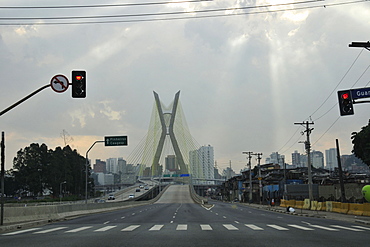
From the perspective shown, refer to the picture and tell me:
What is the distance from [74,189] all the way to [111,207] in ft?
253

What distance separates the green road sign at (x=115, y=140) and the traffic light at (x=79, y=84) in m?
30.2

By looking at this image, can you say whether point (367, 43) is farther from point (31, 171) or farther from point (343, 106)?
point (31, 171)

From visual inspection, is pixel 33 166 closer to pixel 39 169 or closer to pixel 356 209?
pixel 39 169

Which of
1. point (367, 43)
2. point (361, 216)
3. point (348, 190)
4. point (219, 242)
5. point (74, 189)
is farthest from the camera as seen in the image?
point (74, 189)

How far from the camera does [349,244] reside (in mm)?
14828

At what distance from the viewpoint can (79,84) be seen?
1894 cm

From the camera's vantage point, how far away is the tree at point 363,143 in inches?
2028

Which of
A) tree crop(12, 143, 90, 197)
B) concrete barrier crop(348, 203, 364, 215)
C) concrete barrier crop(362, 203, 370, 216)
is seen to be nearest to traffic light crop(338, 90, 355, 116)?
concrete barrier crop(362, 203, 370, 216)

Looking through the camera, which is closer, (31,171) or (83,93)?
(83,93)

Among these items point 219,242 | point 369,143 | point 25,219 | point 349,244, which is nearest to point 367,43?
point 349,244

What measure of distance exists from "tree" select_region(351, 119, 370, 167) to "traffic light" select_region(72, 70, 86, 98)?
41.5m

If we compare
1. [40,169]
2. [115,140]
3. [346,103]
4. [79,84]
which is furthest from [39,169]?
[346,103]

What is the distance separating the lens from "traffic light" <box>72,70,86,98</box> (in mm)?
18844

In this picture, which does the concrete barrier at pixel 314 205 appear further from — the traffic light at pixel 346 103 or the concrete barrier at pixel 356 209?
the traffic light at pixel 346 103
